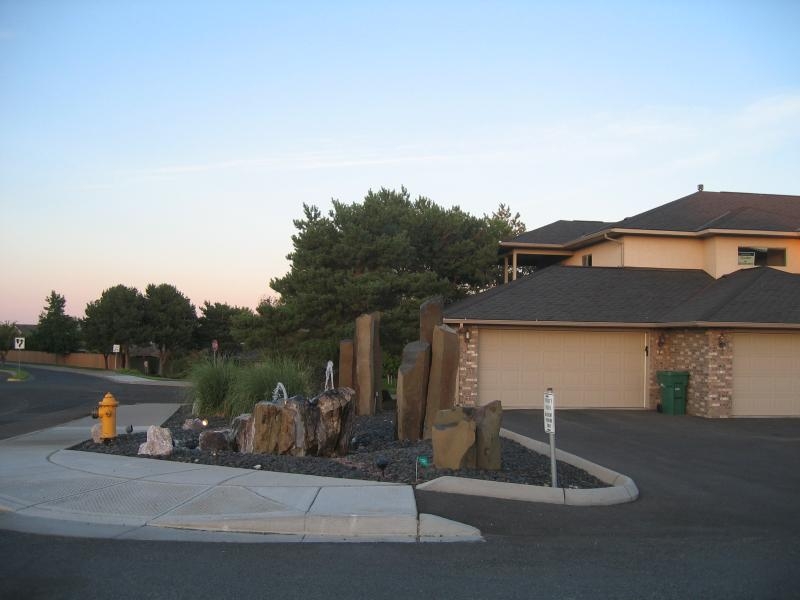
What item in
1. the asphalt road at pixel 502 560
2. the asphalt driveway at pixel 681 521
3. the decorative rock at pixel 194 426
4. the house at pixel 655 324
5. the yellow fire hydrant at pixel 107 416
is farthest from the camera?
the house at pixel 655 324

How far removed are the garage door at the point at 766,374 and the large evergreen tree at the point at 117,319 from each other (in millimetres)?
56478

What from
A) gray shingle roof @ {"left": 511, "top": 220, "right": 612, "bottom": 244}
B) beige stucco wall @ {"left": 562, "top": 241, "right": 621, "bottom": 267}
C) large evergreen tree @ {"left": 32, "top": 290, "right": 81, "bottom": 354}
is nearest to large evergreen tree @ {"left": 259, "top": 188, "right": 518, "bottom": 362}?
gray shingle roof @ {"left": 511, "top": 220, "right": 612, "bottom": 244}

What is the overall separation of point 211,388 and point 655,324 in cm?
1135

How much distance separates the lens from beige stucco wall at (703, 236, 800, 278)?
2366cm

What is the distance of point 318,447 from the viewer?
12391 millimetres

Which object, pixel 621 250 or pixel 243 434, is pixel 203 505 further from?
pixel 621 250

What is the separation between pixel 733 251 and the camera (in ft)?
77.9

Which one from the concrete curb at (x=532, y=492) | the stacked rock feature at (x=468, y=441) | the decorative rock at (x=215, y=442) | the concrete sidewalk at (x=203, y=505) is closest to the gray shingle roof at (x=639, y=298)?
the decorative rock at (x=215, y=442)

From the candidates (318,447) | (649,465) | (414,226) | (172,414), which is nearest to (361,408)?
(172,414)

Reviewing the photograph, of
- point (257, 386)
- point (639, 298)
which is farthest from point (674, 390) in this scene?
point (257, 386)

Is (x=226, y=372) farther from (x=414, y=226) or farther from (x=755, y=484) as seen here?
(x=414, y=226)

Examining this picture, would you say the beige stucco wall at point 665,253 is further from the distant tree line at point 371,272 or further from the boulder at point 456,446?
the boulder at point 456,446

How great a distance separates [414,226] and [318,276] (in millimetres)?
6032

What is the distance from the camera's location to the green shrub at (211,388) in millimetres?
18156
